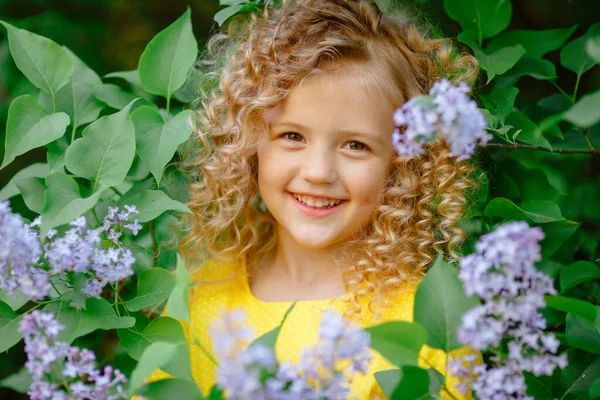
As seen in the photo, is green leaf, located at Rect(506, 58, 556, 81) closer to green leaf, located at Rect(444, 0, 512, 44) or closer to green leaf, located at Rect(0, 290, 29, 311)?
green leaf, located at Rect(444, 0, 512, 44)

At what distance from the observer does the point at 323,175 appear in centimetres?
139

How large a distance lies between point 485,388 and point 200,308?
846 mm

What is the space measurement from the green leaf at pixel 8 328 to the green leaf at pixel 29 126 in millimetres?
297

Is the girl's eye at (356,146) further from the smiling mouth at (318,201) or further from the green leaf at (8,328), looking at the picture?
the green leaf at (8,328)

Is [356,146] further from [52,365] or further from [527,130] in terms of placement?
[52,365]

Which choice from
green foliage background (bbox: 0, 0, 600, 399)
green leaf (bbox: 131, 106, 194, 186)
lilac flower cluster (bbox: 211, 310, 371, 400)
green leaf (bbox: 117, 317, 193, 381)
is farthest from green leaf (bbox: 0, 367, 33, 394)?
lilac flower cluster (bbox: 211, 310, 371, 400)

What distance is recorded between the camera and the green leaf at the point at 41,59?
4.69 ft

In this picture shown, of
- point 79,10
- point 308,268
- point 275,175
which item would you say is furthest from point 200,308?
point 79,10

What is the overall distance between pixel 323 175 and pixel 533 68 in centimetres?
56

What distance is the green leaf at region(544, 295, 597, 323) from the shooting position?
3.24ft

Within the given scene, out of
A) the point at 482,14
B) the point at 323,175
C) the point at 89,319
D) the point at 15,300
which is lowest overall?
the point at 15,300

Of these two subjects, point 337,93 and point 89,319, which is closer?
point 89,319

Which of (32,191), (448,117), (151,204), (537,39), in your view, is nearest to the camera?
(448,117)

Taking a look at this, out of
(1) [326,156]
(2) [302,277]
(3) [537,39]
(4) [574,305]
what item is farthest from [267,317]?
(3) [537,39]
